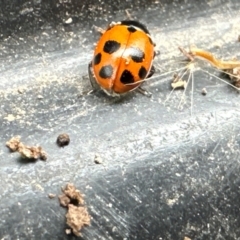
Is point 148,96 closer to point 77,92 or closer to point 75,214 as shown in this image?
point 77,92

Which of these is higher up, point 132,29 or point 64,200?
point 132,29

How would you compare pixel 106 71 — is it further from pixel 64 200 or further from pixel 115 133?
pixel 64 200

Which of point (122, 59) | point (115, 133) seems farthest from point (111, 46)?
point (115, 133)

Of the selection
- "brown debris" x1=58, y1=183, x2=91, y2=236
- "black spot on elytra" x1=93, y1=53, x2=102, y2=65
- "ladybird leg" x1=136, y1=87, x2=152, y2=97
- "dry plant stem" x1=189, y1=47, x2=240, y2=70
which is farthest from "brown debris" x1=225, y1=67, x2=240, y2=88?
"brown debris" x1=58, y1=183, x2=91, y2=236

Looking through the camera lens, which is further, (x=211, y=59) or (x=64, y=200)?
(x=211, y=59)

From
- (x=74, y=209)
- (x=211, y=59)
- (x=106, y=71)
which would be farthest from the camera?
(x=211, y=59)

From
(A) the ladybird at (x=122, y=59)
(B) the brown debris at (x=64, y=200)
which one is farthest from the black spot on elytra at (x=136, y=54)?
(B) the brown debris at (x=64, y=200)

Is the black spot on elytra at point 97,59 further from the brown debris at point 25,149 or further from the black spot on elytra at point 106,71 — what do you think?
the brown debris at point 25,149
